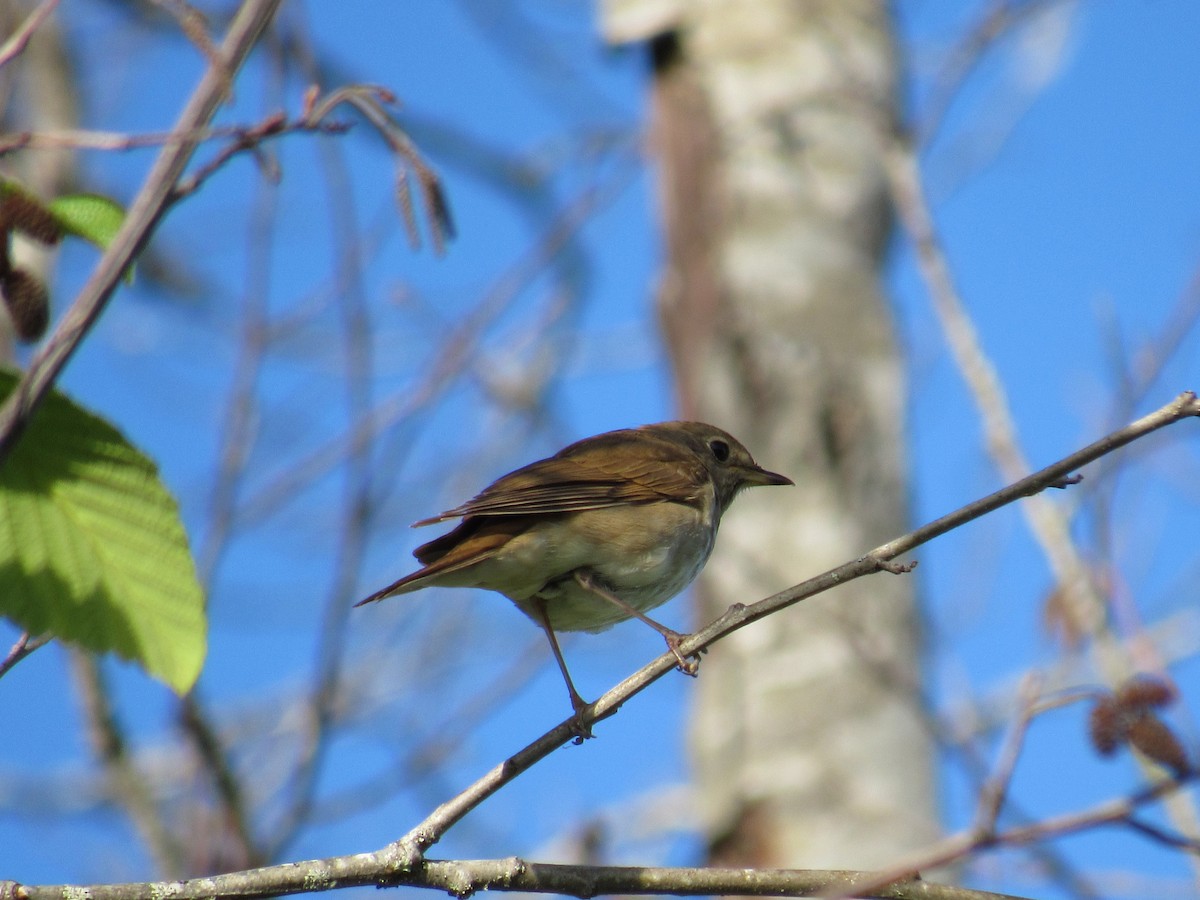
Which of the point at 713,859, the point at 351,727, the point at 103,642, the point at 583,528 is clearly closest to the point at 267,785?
the point at 351,727

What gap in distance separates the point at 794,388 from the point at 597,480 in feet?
8.63

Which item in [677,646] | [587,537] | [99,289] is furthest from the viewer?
Answer: [587,537]

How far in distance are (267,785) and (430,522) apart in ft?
22.0

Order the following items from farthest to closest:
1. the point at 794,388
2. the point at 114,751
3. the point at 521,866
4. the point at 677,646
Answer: the point at 794,388 < the point at 114,751 < the point at 677,646 < the point at 521,866

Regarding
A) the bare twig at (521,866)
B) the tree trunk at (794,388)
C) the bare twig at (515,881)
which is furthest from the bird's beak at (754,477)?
the bare twig at (515,881)

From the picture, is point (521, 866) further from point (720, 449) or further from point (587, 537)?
point (720, 449)

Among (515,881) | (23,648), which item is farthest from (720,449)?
(23,648)

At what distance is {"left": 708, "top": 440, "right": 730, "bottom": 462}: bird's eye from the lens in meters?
4.68

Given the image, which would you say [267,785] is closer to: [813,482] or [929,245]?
[813,482]

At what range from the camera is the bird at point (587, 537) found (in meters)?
3.52

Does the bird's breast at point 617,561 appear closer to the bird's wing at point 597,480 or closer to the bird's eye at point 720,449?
the bird's wing at point 597,480

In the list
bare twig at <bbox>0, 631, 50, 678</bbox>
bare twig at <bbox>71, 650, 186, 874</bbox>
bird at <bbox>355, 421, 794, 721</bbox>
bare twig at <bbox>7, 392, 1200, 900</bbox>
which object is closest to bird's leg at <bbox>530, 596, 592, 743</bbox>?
bird at <bbox>355, 421, 794, 721</bbox>

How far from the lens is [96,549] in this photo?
5.62ft

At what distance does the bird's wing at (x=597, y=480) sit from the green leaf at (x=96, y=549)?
146 centimetres
